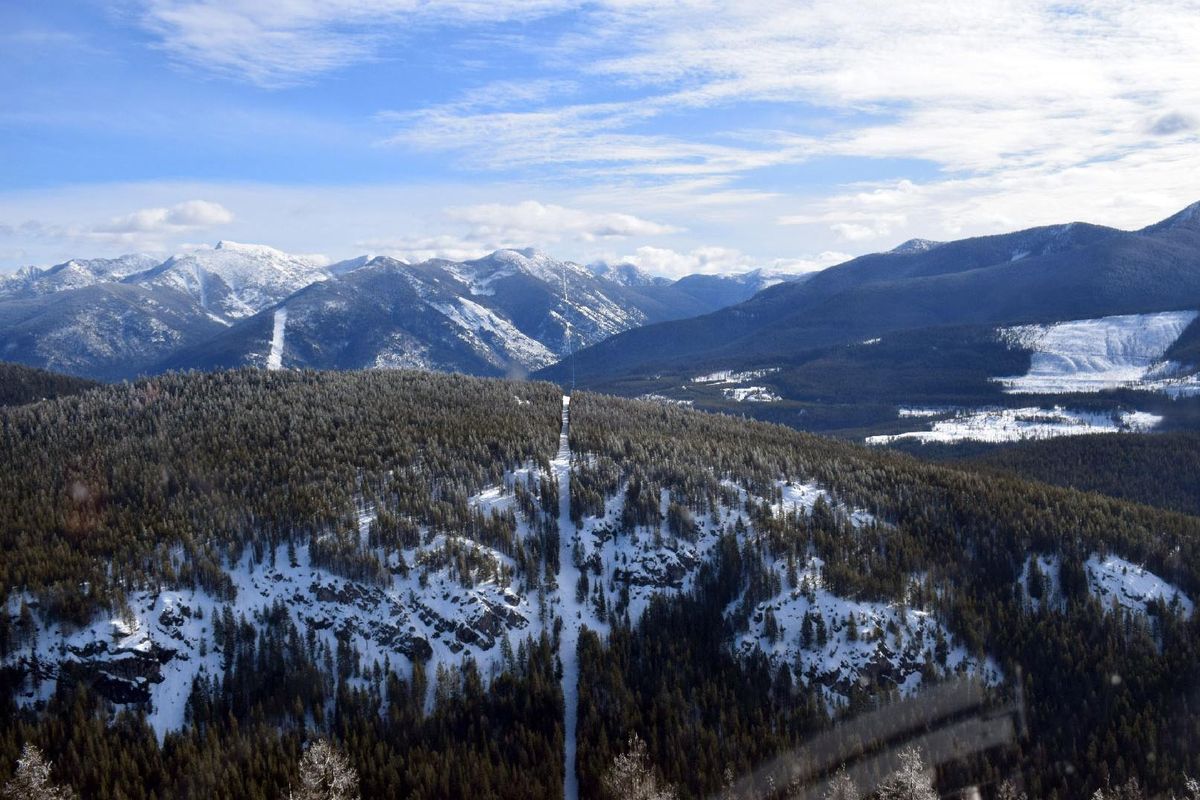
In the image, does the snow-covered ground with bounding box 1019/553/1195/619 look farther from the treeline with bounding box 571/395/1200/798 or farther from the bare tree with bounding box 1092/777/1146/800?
the bare tree with bounding box 1092/777/1146/800

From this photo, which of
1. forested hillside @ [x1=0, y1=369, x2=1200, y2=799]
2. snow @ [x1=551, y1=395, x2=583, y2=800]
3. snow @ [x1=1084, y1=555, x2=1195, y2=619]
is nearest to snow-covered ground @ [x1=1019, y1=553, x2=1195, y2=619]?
snow @ [x1=1084, y1=555, x2=1195, y2=619]

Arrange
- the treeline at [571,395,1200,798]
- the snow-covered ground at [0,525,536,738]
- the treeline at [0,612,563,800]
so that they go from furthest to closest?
1. the snow-covered ground at [0,525,536,738]
2. the treeline at [571,395,1200,798]
3. the treeline at [0,612,563,800]

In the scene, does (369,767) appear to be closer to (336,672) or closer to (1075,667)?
(336,672)

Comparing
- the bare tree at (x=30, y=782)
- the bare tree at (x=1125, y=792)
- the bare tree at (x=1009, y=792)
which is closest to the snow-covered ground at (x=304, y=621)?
the bare tree at (x=30, y=782)

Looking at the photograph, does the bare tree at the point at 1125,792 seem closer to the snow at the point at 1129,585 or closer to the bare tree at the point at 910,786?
the bare tree at the point at 910,786

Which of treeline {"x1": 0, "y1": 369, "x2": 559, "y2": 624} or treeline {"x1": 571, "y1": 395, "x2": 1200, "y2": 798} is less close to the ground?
treeline {"x1": 0, "y1": 369, "x2": 559, "y2": 624}

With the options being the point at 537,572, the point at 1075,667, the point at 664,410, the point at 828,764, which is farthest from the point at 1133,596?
the point at 664,410
